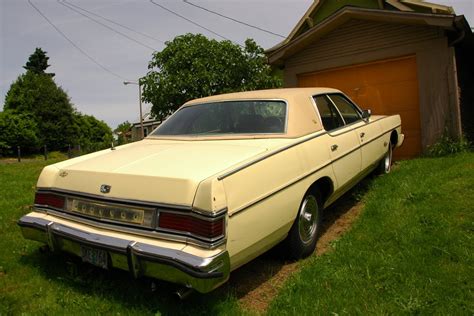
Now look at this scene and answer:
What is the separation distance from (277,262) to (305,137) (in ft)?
3.82

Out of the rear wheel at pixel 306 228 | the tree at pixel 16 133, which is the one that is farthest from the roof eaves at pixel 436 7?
the tree at pixel 16 133

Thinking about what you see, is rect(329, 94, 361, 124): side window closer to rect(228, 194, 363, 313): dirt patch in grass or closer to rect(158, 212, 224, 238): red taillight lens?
rect(228, 194, 363, 313): dirt patch in grass

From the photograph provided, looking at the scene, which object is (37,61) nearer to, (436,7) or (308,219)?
(436,7)

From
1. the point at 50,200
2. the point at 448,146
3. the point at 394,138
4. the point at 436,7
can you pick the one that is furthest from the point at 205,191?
the point at 436,7

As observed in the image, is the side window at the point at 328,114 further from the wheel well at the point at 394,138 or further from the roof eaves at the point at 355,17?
the roof eaves at the point at 355,17

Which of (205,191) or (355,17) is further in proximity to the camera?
(355,17)

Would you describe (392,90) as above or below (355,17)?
below

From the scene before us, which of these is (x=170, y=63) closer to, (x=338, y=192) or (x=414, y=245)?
(x=338, y=192)

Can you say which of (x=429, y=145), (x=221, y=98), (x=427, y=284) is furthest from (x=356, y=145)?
(x=429, y=145)

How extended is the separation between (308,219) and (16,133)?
87.3 ft

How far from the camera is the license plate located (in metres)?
2.82

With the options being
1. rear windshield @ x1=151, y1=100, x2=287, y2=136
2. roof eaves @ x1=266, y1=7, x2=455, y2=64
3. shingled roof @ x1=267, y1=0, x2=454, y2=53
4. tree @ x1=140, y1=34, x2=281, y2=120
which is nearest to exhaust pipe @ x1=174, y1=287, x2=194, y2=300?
rear windshield @ x1=151, y1=100, x2=287, y2=136

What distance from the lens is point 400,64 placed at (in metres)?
7.98

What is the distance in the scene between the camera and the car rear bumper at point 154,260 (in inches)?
96.0
